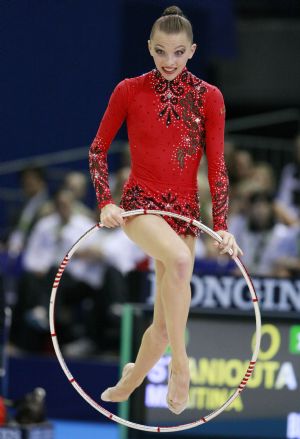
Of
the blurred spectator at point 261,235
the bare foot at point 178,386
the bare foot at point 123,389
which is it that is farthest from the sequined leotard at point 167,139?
the blurred spectator at point 261,235

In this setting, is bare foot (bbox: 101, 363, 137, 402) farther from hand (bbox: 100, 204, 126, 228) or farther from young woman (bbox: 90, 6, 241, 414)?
hand (bbox: 100, 204, 126, 228)

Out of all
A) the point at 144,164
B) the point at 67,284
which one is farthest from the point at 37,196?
the point at 144,164

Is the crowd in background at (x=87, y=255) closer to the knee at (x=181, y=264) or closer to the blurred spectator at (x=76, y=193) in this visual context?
the blurred spectator at (x=76, y=193)

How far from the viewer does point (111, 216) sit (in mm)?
4832

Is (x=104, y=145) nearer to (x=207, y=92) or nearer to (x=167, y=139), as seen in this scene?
(x=167, y=139)

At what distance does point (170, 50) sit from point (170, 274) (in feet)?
2.95

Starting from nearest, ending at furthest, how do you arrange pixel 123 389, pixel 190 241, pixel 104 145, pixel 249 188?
pixel 104 145, pixel 190 241, pixel 123 389, pixel 249 188

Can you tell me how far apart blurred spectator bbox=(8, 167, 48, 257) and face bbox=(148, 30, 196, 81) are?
4234 millimetres

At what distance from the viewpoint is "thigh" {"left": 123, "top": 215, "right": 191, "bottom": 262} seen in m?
4.79

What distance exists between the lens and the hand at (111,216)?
15.8 feet

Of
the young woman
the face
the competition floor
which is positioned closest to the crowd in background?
the competition floor

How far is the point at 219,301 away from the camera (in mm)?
7637

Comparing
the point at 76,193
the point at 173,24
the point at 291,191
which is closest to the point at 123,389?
the point at 173,24

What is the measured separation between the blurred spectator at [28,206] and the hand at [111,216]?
13.6 feet
